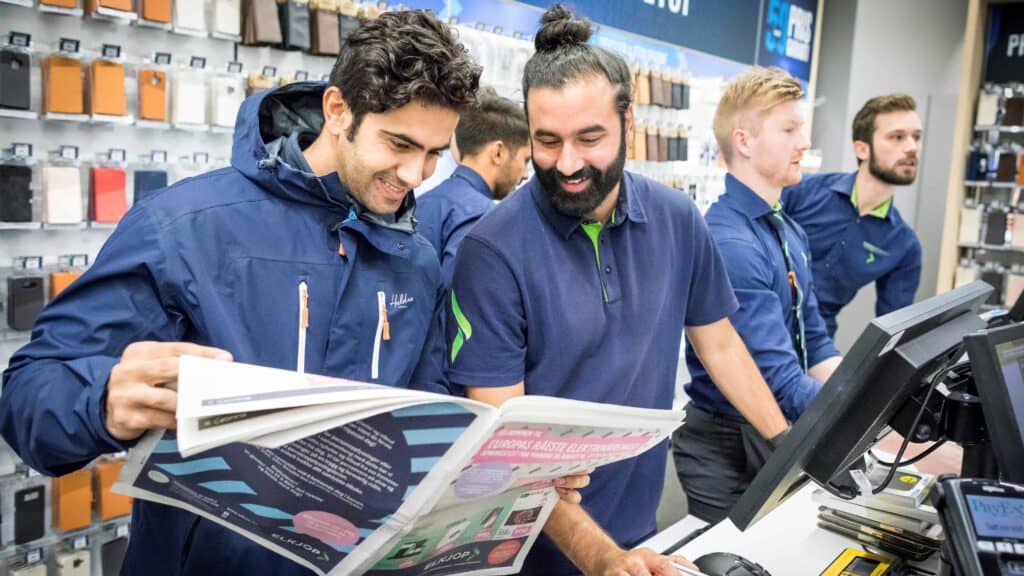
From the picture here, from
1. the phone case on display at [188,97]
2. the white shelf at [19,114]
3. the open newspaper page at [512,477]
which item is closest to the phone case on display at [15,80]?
the white shelf at [19,114]

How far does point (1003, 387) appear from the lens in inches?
49.1

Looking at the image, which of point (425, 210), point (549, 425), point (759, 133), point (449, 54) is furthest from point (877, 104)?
point (549, 425)

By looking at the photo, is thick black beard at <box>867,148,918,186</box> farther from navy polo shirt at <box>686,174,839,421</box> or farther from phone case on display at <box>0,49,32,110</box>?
phone case on display at <box>0,49,32,110</box>

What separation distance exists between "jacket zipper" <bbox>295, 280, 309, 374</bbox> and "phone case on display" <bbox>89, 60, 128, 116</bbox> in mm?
2015

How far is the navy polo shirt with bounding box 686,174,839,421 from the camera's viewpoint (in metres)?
2.28

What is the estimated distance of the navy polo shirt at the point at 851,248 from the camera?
3814mm

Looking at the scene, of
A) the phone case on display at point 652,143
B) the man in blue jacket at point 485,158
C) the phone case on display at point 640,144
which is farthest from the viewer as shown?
the phone case on display at point 652,143

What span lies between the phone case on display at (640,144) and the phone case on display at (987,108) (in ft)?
12.3

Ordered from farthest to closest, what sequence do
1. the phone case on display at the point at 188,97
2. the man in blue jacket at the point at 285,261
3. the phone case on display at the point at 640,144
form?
the phone case on display at the point at 640,144 → the phone case on display at the point at 188,97 → the man in blue jacket at the point at 285,261

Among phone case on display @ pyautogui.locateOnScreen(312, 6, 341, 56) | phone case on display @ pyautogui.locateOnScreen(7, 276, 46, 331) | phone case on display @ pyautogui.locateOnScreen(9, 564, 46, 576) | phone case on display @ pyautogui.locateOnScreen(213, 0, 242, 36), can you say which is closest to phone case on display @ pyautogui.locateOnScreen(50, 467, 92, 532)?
phone case on display @ pyautogui.locateOnScreen(9, 564, 46, 576)

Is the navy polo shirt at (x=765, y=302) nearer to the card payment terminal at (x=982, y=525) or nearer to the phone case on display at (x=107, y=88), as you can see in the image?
the card payment terminal at (x=982, y=525)

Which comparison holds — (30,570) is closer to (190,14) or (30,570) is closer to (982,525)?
(190,14)

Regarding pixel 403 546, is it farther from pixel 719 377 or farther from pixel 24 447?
pixel 719 377

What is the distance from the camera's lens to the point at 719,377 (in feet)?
6.93
